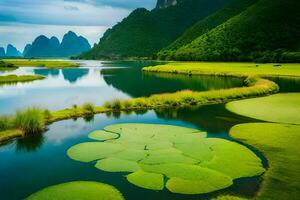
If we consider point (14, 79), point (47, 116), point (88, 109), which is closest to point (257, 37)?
point (14, 79)

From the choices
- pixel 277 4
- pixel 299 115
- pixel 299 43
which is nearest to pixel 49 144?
pixel 299 115

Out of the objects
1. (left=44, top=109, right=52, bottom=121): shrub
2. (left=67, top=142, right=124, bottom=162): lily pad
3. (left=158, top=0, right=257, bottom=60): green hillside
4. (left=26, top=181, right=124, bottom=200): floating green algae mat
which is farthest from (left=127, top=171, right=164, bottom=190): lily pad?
(left=158, top=0, right=257, bottom=60): green hillside

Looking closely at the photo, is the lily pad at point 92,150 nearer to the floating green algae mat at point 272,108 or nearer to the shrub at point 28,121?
the shrub at point 28,121

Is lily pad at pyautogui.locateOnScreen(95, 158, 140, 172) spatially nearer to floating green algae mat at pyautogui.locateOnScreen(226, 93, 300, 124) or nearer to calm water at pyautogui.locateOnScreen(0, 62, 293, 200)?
calm water at pyautogui.locateOnScreen(0, 62, 293, 200)

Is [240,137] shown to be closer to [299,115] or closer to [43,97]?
[299,115]

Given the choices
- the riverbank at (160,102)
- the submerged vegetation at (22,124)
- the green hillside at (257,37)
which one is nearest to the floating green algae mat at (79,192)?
the submerged vegetation at (22,124)
